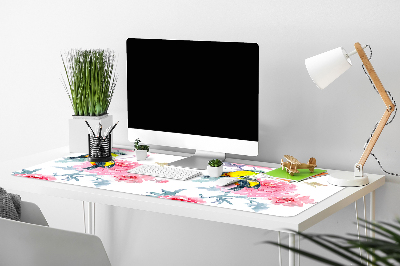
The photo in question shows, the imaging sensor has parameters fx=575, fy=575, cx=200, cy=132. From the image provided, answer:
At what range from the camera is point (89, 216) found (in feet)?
9.31

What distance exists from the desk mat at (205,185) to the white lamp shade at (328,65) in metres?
0.37

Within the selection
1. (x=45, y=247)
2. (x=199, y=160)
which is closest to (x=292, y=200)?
(x=199, y=160)

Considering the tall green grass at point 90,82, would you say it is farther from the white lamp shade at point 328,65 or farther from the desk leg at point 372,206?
the desk leg at point 372,206

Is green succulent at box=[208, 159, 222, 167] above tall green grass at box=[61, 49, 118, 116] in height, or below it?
below

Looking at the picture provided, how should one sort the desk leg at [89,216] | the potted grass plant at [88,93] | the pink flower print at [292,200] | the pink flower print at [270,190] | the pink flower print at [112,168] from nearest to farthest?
the pink flower print at [292,200] < the pink flower print at [270,190] < the pink flower print at [112,168] < the potted grass plant at [88,93] < the desk leg at [89,216]

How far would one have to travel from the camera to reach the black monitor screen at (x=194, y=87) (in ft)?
6.87

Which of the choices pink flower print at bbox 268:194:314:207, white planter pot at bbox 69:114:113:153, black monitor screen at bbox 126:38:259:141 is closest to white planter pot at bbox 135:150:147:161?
black monitor screen at bbox 126:38:259:141

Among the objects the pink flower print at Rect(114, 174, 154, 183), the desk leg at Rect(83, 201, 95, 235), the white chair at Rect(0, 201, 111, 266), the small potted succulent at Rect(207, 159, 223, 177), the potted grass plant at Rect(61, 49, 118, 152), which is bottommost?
the desk leg at Rect(83, 201, 95, 235)

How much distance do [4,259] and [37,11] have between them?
65.9 inches

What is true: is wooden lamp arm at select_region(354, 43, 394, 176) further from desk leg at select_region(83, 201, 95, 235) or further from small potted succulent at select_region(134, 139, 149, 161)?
desk leg at select_region(83, 201, 95, 235)

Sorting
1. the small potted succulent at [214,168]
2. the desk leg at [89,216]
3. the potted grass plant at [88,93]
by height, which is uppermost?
the potted grass plant at [88,93]

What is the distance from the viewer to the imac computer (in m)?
2.10

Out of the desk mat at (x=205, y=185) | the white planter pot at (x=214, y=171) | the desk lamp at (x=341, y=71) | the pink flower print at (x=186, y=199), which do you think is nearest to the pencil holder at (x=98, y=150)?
the desk mat at (x=205, y=185)

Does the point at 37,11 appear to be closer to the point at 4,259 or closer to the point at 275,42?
the point at 275,42
